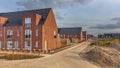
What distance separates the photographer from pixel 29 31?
142 ft

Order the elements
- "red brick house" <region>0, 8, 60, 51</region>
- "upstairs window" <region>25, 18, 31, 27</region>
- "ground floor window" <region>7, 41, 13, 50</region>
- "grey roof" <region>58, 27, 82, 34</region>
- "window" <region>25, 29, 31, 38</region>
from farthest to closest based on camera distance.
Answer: "grey roof" <region>58, 27, 82, 34</region> < "ground floor window" <region>7, 41, 13, 50</region> < "window" <region>25, 29, 31, 38</region> < "upstairs window" <region>25, 18, 31, 27</region> < "red brick house" <region>0, 8, 60, 51</region>

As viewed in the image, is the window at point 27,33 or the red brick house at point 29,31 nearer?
the red brick house at point 29,31

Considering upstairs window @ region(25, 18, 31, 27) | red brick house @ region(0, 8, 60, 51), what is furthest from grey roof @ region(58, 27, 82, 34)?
upstairs window @ region(25, 18, 31, 27)

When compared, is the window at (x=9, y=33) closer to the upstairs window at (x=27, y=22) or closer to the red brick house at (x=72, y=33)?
the upstairs window at (x=27, y=22)

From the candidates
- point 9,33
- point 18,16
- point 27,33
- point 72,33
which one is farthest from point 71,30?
point 27,33

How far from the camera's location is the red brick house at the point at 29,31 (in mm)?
42125

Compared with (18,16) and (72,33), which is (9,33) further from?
(72,33)

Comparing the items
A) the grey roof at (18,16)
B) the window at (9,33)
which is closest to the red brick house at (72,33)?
the grey roof at (18,16)

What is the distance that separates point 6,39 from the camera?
152 ft

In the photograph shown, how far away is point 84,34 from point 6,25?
75201 millimetres

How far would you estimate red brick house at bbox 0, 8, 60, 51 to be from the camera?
4212cm

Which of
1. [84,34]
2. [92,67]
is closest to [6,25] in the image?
[92,67]

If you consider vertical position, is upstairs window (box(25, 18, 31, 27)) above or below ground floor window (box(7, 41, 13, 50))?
above

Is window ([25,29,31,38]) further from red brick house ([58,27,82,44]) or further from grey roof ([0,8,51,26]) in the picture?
red brick house ([58,27,82,44])
